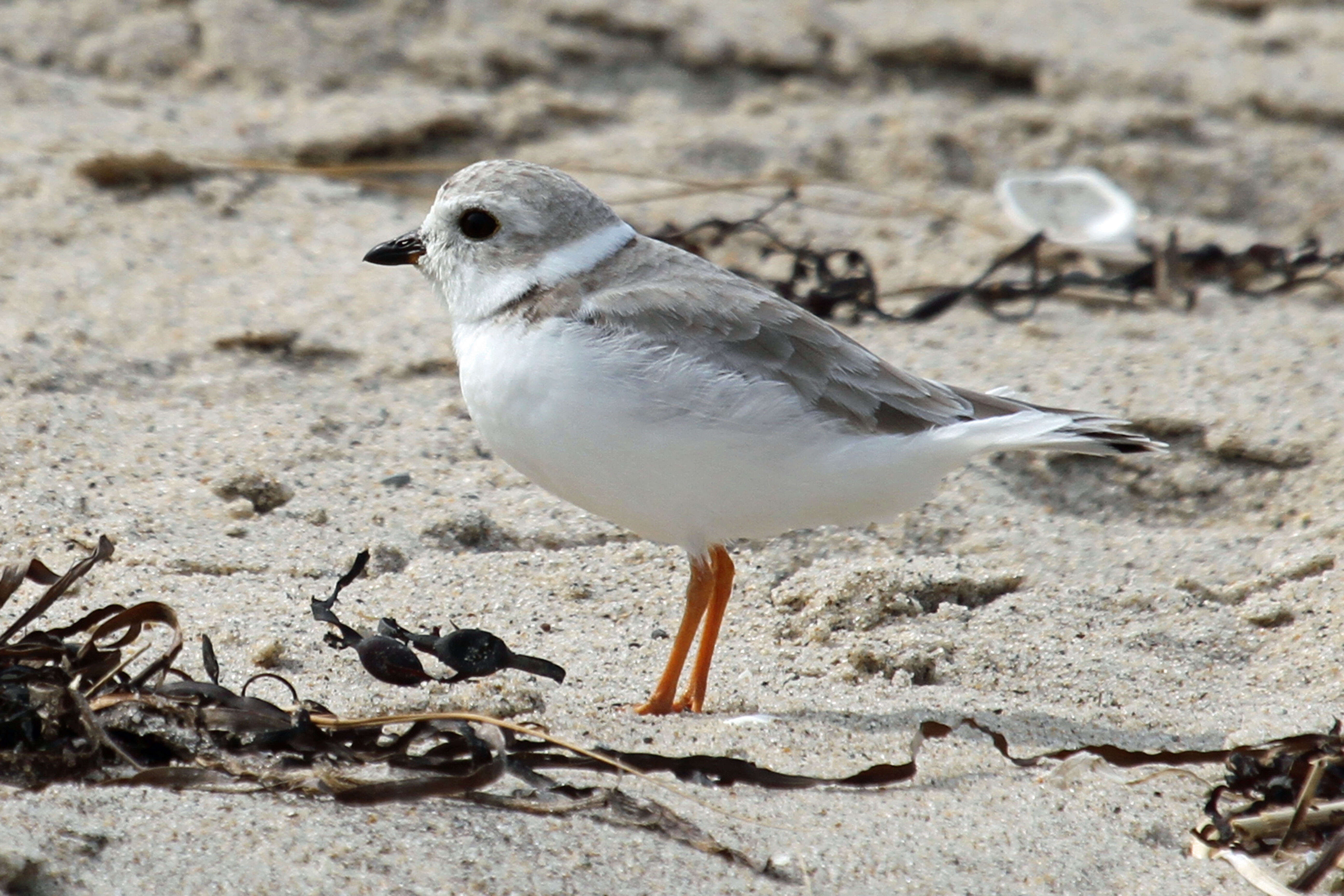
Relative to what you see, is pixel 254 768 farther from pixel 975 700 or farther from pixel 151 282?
pixel 151 282

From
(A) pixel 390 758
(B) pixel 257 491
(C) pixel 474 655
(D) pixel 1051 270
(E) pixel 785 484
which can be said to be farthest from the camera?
(D) pixel 1051 270

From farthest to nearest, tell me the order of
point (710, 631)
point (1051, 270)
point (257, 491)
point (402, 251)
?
1. point (1051, 270)
2. point (257, 491)
3. point (402, 251)
4. point (710, 631)

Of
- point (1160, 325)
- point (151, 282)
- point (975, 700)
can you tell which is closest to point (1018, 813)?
point (975, 700)

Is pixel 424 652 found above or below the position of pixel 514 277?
below

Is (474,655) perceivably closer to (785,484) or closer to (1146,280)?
(785,484)

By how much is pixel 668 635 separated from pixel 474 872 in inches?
52.8

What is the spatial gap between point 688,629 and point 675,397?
562 millimetres

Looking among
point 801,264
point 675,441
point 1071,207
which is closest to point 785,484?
point 675,441

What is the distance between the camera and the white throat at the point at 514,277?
10.9 ft

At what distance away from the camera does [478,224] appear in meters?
3.39

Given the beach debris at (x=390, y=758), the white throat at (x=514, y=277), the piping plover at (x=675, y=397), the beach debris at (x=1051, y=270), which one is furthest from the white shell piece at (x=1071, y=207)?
the beach debris at (x=390, y=758)

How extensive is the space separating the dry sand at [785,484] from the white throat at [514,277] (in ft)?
2.24

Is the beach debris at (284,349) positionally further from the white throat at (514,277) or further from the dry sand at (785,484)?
the white throat at (514,277)

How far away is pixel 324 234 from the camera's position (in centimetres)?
538
